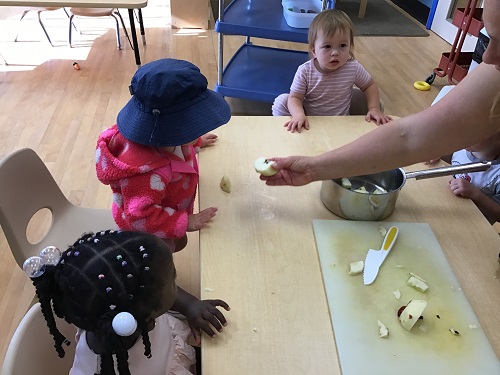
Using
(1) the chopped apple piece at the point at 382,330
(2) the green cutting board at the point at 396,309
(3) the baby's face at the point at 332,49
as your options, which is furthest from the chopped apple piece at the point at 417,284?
(3) the baby's face at the point at 332,49

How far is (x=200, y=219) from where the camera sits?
922 mm

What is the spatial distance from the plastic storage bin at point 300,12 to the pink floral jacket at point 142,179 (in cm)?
154

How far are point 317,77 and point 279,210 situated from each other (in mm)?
820

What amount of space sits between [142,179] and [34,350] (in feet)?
1.26

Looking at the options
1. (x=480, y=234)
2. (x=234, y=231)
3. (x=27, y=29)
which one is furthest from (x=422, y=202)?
(x=27, y=29)

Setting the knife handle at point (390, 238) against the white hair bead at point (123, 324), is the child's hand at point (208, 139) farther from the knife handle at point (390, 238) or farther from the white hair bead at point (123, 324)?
the white hair bead at point (123, 324)

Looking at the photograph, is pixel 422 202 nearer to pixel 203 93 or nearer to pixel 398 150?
pixel 398 150

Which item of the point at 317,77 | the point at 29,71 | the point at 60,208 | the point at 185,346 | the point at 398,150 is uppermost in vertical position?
the point at 398,150

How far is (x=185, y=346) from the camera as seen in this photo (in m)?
0.86

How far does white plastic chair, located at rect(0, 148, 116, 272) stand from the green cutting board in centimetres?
75

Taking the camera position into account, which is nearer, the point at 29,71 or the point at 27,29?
the point at 29,71

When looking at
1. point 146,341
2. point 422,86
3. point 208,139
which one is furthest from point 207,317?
point 422,86

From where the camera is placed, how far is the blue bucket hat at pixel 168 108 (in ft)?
2.90

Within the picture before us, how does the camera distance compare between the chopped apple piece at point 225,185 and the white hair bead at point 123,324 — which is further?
the chopped apple piece at point 225,185
